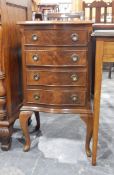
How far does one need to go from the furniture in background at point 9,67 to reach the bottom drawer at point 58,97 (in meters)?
0.17

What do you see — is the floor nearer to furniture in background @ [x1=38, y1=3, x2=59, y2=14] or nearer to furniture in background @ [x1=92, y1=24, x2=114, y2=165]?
furniture in background @ [x1=92, y1=24, x2=114, y2=165]

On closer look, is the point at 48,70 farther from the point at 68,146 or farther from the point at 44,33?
the point at 68,146

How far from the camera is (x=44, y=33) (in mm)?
1445

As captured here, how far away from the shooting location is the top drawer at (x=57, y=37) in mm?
1419

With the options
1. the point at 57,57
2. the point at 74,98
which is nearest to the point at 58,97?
the point at 74,98

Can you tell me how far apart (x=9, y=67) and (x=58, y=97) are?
37 centimetres

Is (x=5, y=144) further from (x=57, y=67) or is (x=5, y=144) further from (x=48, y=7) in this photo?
(x=48, y=7)

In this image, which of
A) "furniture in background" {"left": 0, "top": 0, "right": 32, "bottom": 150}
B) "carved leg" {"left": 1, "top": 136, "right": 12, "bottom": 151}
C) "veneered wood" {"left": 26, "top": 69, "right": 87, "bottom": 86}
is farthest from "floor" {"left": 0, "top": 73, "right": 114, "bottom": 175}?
"veneered wood" {"left": 26, "top": 69, "right": 87, "bottom": 86}

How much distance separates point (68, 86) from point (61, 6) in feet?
15.1

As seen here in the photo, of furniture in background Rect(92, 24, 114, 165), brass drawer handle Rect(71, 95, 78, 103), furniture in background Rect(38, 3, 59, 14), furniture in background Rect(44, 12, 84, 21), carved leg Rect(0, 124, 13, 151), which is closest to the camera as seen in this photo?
furniture in background Rect(92, 24, 114, 165)

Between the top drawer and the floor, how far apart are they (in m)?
0.73

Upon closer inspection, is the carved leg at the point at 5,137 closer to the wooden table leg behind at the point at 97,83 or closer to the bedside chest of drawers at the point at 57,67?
the bedside chest of drawers at the point at 57,67

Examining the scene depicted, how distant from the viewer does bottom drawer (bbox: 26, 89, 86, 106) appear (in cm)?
152

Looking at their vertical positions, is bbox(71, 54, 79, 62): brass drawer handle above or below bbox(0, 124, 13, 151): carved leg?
above
